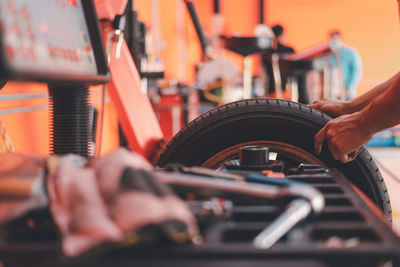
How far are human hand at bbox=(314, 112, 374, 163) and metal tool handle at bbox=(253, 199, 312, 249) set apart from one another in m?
0.48

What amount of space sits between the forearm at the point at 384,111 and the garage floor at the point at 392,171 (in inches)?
28.3

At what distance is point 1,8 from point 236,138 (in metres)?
0.55

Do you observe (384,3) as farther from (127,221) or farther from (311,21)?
(127,221)

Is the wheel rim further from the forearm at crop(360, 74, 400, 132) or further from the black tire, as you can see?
the forearm at crop(360, 74, 400, 132)

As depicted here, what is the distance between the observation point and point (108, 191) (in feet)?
1.49

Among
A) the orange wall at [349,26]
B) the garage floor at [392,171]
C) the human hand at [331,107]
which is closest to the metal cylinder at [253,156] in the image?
the human hand at [331,107]

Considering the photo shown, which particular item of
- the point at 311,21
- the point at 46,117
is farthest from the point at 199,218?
the point at 311,21

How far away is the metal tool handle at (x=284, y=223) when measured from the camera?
421 mm

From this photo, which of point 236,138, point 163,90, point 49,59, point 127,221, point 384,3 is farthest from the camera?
point 384,3

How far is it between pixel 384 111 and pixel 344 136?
113 mm

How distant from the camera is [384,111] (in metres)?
0.97

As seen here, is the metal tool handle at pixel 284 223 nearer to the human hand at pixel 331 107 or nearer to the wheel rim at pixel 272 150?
the wheel rim at pixel 272 150

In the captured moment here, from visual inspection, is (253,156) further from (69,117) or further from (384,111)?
(69,117)

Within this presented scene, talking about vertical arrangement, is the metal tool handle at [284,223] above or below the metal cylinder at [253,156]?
above
